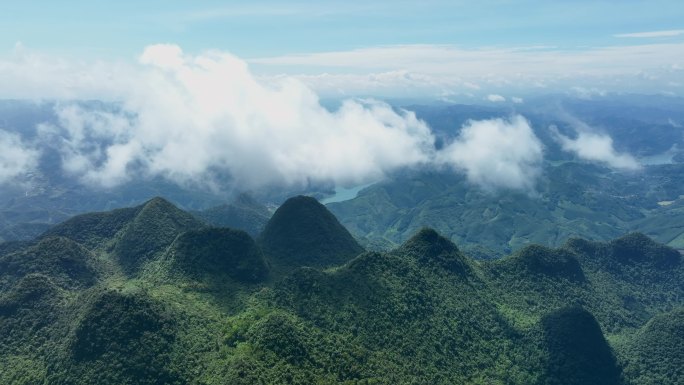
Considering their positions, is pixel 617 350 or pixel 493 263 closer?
pixel 617 350

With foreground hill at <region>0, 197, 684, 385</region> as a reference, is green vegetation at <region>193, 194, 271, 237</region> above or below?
below

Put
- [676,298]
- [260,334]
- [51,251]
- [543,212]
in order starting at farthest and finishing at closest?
[543,212] < [676,298] < [51,251] < [260,334]

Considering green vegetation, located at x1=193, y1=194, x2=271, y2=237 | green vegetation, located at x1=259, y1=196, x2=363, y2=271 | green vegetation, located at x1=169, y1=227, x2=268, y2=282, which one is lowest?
green vegetation, located at x1=193, y1=194, x2=271, y2=237

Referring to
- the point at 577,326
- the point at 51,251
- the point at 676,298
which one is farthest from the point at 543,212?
the point at 51,251

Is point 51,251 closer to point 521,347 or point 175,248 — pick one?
point 175,248

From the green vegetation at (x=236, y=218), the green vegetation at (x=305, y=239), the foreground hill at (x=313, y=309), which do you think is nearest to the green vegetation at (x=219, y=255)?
the foreground hill at (x=313, y=309)

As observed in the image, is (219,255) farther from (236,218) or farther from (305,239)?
(236,218)

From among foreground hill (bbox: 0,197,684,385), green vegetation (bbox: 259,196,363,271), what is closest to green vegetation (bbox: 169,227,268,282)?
foreground hill (bbox: 0,197,684,385)

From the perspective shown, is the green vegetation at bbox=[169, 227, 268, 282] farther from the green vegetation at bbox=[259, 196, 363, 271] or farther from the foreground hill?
the green vegetation at bbox=[259, 196, 363, 271]
